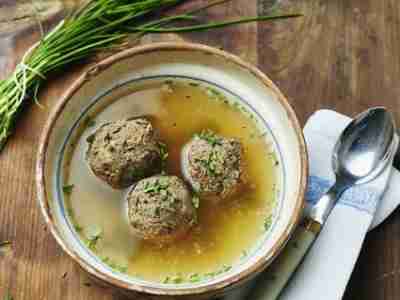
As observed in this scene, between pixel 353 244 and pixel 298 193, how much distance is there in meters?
0.25

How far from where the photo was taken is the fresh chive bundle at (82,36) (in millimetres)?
1910

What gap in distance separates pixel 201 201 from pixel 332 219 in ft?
1.13

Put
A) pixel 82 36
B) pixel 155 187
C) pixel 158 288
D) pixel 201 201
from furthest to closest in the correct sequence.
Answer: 1. pixel 82 36
2. pixel 201 201
3. pixel 155 187
4. pixel 158 288

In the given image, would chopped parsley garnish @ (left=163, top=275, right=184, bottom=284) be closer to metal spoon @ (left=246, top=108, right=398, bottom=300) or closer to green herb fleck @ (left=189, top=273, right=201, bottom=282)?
green herb fleck @ (left=189, top=273, right=201, bottom=282)

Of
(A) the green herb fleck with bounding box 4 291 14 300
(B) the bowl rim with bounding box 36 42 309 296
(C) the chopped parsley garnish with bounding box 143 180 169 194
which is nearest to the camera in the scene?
(B) the bowl rim with bounding box 36 42 309 296

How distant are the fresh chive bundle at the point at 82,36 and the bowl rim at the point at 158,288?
0.75ft

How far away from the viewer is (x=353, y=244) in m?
1.81

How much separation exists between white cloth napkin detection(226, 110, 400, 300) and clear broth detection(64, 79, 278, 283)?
0.46 feet

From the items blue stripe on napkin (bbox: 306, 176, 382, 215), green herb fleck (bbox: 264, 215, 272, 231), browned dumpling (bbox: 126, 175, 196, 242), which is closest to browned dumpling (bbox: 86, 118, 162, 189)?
browned dumpling (bbox: 126, 175, 196, 242)

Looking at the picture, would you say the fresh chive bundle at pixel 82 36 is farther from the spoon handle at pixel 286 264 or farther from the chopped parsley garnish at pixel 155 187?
the spoon handle at pixel 286 264

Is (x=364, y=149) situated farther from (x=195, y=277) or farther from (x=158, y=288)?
(x=158, y=288)

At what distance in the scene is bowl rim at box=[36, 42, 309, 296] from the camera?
5.08 ft

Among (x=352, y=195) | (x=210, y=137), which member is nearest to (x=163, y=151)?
(x=210, y=137)

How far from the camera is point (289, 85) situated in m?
2.01
